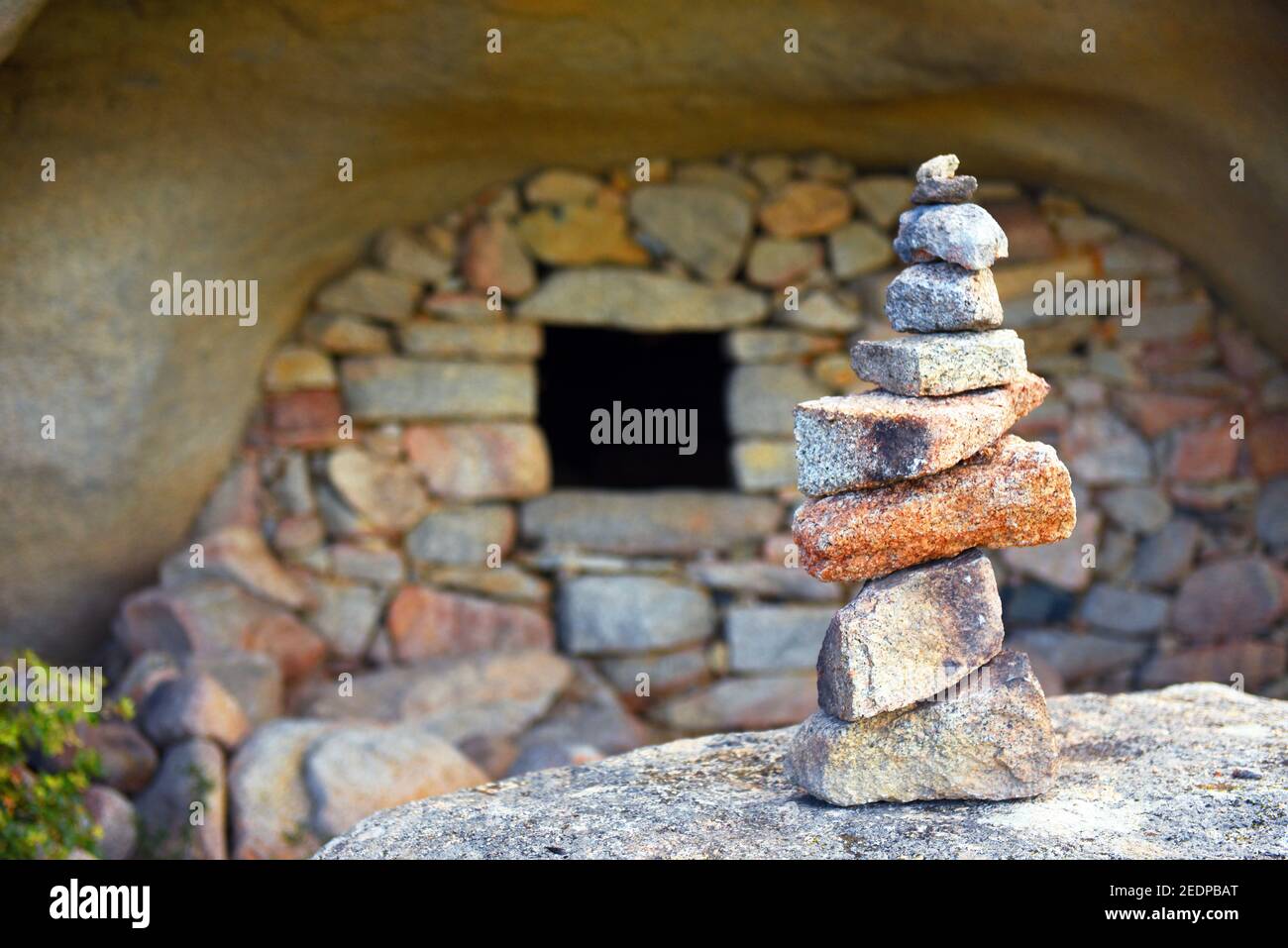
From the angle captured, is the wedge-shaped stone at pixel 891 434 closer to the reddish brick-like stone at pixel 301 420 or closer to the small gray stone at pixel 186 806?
the small gray stone at pixel 186 806

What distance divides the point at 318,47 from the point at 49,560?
2202 millimetres

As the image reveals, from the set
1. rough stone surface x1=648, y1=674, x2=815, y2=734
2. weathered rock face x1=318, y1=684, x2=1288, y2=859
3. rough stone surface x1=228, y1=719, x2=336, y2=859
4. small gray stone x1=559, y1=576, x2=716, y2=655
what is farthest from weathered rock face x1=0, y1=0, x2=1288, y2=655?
weathered rock face x1=318, y1=684, x2=1288, y2=859

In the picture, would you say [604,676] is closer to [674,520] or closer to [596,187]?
[674,520]

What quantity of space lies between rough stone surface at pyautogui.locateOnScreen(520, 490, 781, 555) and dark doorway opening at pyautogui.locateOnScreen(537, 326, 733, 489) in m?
0.53

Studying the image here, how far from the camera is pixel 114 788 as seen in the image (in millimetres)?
4535

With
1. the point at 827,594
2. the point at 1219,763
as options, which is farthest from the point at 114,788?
the point at 1219,763

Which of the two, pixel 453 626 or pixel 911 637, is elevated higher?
pixel 911 637

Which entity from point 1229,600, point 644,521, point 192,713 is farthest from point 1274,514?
point 192,713

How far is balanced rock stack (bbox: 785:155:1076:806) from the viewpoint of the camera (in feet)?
8.83

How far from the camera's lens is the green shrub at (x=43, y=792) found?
3.59 meters

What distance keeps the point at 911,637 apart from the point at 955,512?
0.88ft

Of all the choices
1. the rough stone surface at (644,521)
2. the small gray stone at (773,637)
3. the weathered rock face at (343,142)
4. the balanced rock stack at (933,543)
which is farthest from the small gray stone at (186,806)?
the balanced rock stack at (933,543)

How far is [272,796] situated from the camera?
4363 mm

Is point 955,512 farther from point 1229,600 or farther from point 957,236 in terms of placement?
point 1229,600
